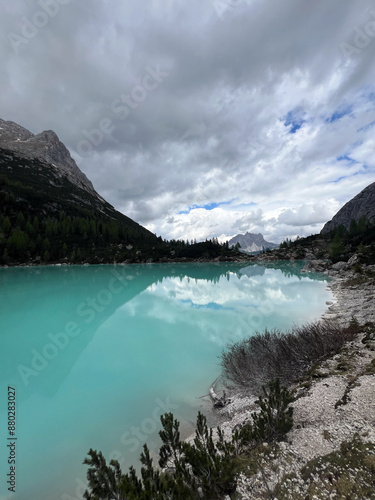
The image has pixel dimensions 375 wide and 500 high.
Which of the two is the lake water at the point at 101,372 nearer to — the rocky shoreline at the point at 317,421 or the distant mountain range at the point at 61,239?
the rocky shoreline at the point at 317,421

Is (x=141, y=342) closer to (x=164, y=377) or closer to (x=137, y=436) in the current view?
(x=164, y=377)

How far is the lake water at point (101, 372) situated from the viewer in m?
7.02

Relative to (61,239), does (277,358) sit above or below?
below

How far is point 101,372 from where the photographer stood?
12.8 meters

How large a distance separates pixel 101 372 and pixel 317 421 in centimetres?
1111

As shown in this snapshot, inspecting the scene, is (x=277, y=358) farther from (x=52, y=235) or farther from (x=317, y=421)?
(x=52, y=235)

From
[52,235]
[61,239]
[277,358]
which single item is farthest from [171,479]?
[52,235]

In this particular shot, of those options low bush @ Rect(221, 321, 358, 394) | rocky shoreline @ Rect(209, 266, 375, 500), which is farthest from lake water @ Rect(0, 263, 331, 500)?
rocky shoreline @ Rect(209, 266, 375, 500)

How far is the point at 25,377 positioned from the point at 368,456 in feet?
49.0

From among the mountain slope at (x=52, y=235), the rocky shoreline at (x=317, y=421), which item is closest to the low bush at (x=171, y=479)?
the rocky shoreline at (x=317, y=421)

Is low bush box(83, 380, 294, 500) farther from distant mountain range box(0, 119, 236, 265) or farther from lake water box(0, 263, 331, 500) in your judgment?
distant mountain range box(0, 119, 236, 265)

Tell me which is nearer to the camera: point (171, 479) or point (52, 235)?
point (171, 479)

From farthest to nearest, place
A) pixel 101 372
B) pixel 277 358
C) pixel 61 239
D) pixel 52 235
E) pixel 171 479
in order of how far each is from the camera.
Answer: pixel 52 235, pixel 61 239, pixel 101 372, pixel 277 358, pixel 171 479

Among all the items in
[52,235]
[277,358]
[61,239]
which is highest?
[52,235]
